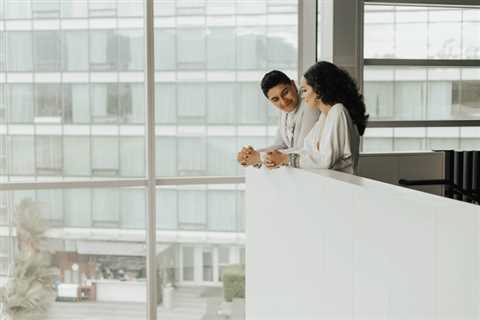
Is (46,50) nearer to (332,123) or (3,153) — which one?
(3,153)

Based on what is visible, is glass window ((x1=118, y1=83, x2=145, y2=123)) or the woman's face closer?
the woman's face

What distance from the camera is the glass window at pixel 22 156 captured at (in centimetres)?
498

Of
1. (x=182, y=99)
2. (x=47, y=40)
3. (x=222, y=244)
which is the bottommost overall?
(x=222, y=244)

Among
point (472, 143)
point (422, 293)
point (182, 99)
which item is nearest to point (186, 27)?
point (182, 99)

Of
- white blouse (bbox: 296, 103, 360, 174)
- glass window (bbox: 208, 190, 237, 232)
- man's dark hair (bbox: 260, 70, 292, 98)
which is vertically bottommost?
glass window (bbox: 208, 190, 237, 232)

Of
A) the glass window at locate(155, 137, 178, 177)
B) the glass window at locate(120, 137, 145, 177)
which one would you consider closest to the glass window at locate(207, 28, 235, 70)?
the glass window at locate(155, 137, 178, 177)

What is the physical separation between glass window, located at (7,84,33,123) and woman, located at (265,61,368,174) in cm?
238

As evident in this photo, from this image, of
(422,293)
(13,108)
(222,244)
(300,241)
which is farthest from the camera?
(222,244)

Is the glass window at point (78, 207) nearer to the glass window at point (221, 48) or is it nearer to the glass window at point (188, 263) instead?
the glass window at point (188, 263)

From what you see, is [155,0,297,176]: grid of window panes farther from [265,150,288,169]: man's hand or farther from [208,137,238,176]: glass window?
[265,150,288,169]: man's hand

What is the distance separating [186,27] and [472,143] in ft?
7.15

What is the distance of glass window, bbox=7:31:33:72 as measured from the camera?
5.02 meters

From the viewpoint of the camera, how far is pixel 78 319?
17.3 ft

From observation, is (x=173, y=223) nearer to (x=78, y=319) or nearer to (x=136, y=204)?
(x=136, y=204)
